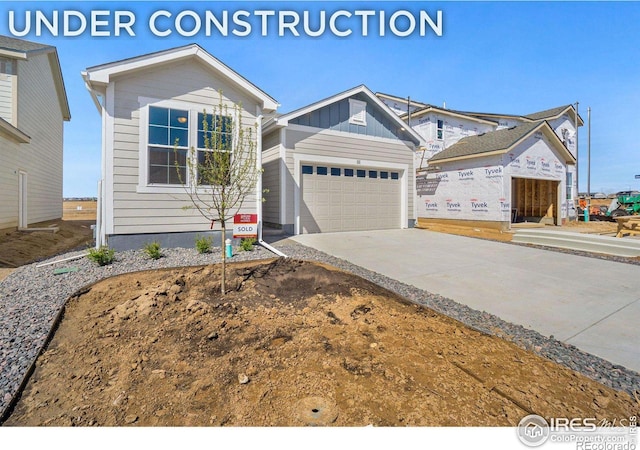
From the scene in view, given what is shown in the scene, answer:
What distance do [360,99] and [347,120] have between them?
102cm

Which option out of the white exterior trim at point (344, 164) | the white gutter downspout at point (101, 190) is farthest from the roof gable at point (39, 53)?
the white exterior trim at point (344, 164)

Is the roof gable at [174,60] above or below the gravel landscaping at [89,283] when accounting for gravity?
above

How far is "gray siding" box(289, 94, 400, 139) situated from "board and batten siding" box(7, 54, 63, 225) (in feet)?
33.4

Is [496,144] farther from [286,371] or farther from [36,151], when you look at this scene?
[36,151]

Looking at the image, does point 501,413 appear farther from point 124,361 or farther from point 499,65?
point 499,65

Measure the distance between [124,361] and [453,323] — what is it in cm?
339

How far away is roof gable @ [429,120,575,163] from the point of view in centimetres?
1366

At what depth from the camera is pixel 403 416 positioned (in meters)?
1.99

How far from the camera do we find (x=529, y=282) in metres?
5.33

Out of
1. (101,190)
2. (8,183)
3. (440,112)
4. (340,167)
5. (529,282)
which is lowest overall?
(529,282)

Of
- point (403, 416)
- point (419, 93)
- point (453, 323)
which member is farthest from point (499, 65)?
point (419, 93)

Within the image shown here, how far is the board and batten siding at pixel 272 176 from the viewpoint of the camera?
403 inches

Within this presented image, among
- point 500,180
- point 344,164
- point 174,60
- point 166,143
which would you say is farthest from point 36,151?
point 500,180

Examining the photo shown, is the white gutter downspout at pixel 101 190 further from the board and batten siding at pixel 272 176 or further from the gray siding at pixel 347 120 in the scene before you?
the gray siding at pixel 347 120
